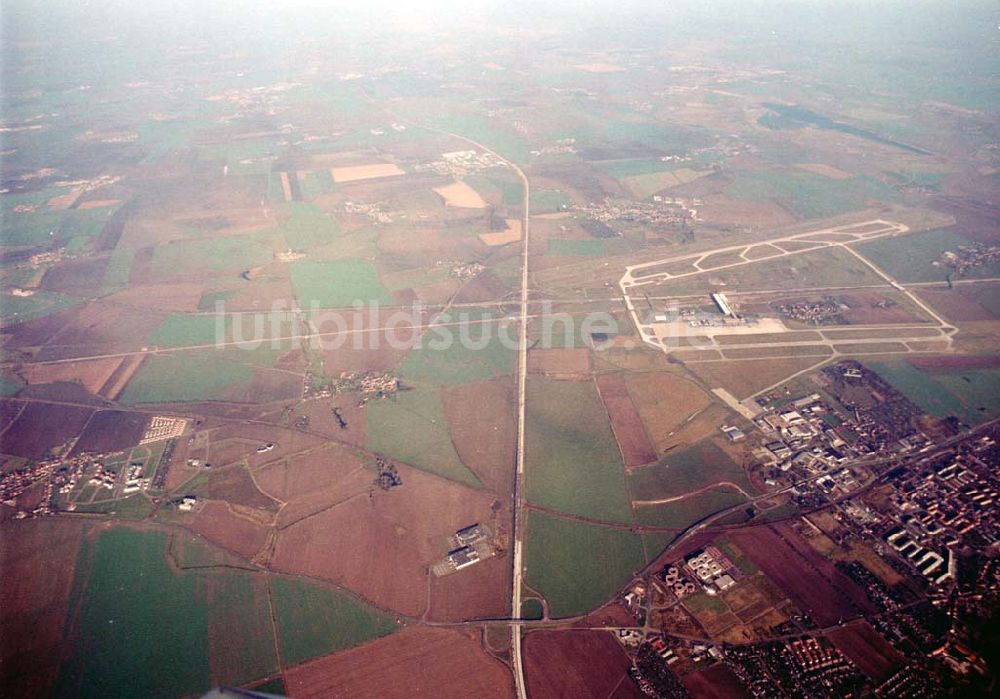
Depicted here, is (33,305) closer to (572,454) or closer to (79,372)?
(79,372)

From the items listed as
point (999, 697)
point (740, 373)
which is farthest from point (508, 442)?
point (999, 697)

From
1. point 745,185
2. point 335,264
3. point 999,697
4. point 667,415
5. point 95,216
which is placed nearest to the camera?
point 999,697

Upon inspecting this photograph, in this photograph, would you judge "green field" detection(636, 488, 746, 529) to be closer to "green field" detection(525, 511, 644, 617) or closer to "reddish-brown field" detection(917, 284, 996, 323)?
"green field" detection(525, 511, 644, 617)

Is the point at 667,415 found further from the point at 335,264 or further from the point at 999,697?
the point at 335,264

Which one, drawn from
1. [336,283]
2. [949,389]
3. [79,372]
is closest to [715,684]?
[949,389]

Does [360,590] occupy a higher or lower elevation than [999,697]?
lower

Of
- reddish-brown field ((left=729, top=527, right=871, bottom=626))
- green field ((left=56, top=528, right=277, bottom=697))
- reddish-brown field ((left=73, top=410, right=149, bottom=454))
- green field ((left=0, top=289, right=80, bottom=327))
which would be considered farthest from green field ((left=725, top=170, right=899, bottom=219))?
green field ((left=0, top=289, right=80, bottom=327))

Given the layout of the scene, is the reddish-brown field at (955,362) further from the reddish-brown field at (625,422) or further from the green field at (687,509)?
the reddish-brown field at (625,422)

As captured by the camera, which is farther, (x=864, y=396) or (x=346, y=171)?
(x=346, y=171)
